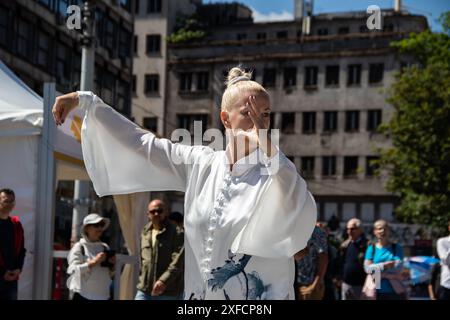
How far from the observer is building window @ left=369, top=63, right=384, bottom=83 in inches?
2216

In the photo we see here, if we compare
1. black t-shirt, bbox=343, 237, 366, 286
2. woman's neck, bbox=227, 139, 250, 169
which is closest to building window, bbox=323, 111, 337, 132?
black t-shirt, bbox=343, 237, 366, 286

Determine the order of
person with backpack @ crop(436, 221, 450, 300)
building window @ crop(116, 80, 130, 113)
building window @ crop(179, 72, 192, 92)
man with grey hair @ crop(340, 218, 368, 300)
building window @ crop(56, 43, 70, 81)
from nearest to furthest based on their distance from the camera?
1. person with backpack @ crop(436, 221, 450, 300)
2. man with grey hair @ crop(340, 218, 368, 300)
3. building window @ crop(56, 43, 70, 81)
4. building window @ crop(116, 80, 130, 113)
5. building window @ crop(179, 72, 192, 92)

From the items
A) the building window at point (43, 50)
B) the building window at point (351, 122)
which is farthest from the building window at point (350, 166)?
the building window at point (43, 50)

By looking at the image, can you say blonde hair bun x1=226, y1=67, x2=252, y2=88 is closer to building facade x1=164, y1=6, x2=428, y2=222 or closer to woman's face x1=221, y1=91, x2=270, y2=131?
woman's face x1=221, y1=91, x2=270, y2=131

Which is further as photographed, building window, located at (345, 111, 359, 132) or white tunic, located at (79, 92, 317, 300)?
building window, located at (345, 111, 359, 132)

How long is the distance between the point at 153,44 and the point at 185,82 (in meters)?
3.66

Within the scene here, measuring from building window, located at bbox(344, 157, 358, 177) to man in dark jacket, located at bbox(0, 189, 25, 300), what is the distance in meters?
49.7

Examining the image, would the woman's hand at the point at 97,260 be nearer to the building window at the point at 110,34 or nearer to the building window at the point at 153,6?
the building window at the point at 110,34

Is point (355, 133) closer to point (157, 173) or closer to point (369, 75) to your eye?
point (369, 75)

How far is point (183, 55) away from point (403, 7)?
1468 cm

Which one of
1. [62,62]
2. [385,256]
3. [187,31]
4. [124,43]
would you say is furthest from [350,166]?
[385,256]

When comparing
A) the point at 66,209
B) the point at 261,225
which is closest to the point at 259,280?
the point at 261,225

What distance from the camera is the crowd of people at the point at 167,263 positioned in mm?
8867

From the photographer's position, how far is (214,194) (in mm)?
3676
